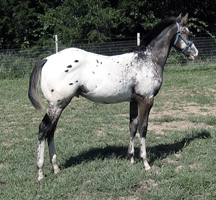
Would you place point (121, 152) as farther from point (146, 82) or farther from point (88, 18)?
point (88, 18)

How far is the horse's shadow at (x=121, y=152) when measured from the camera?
4.64 meters

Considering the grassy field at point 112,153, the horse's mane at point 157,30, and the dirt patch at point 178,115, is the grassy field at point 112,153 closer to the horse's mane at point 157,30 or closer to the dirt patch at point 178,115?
the dirt patch at point 178,115

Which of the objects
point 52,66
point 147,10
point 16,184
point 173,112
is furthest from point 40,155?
point 147,10

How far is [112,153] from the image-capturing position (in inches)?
193

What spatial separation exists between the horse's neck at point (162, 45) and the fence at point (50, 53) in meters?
9.56

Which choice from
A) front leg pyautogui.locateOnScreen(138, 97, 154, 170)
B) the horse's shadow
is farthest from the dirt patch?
front leg pyautogui.locateOnScreen(138, 97, 154, 170)

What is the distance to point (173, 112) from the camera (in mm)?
7520

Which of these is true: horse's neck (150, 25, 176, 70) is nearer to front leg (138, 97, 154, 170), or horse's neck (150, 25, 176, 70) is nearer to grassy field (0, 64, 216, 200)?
front leg (138, 97, 154, 170)

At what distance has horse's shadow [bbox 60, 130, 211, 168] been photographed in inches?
183

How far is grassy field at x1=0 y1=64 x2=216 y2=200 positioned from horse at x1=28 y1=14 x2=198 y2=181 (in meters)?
0.35

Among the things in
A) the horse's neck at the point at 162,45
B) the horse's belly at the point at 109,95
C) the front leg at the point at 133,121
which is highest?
the horse's neck at the point at 162,45

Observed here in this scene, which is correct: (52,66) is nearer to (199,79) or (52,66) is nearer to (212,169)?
(212,169)

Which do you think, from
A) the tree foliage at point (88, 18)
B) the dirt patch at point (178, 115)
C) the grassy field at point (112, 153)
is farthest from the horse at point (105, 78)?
the tree foliage at point (88, 18)

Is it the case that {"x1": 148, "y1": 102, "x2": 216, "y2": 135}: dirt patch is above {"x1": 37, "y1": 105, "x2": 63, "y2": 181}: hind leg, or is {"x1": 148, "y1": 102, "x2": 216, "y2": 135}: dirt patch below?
below
